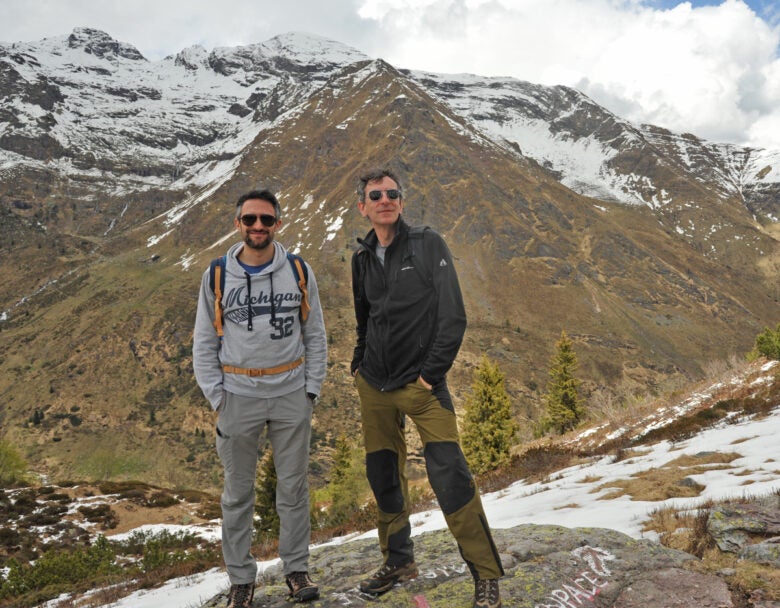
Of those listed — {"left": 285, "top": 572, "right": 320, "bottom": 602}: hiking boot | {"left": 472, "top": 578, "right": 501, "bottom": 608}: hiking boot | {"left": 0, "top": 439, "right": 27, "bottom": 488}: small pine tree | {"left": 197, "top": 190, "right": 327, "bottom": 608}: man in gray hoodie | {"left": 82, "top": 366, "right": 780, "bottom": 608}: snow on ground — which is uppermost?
{"left": 0, "top": 439, "right": 27, "bottom": 488}: small pine tree

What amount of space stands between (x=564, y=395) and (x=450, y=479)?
36.4 m

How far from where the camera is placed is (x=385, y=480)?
3932 millimetres

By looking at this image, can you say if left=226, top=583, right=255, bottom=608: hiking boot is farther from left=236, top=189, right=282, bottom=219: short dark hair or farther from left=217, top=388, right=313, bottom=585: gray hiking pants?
left=236, top=189, right=282, bottom=219: short dark hair

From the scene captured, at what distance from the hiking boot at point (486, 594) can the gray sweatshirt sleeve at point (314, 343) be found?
1.87 metres

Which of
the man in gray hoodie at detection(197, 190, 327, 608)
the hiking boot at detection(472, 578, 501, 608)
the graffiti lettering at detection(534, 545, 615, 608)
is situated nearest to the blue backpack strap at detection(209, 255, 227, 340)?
the man in gray hoodie at detection(197, 190, 327, 608)

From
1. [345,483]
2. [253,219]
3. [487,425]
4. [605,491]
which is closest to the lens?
[253,219]

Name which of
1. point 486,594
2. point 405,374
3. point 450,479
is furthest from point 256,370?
point 486,594

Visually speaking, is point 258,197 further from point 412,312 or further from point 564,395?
point 564,395

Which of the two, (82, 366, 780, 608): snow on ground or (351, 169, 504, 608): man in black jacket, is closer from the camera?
(351, 169, 504, 608): man in black jacket

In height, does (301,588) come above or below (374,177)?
below

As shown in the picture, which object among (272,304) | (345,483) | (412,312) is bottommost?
(345,483)

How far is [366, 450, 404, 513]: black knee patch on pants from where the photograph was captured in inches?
155

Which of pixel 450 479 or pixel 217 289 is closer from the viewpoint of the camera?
pixel 450 479

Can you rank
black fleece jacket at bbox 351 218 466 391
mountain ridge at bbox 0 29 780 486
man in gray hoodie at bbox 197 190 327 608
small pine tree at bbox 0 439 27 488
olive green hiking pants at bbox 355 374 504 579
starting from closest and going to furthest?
1. olive green hiking pants at bbox 355 374 504 579
2. black fleece jacket at bbox 351 218 466 391
3. man in gray hoodie at bbox 197 190 327 608
4. small pine tree at bbox 0 439 27 488
5. mountain ridge at bbox 0 29 780 486
